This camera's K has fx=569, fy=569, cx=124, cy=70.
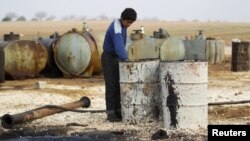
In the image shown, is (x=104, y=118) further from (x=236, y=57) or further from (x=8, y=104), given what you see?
(x=236, y=57)

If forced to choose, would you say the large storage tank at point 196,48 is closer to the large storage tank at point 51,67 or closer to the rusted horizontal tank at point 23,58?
the large storage tank at point 51,67

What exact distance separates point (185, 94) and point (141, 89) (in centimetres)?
83

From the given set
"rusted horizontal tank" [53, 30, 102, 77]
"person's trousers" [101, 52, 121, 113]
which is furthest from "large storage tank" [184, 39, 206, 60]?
"person's trousers" [101, 52, 121, 113]

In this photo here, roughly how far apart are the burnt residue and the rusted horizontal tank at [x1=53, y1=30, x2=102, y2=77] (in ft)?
30.3

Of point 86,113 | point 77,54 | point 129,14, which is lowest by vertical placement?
point 86,113

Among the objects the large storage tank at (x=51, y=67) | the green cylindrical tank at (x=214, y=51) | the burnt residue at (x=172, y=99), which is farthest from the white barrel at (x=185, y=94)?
the green cylindrical tank at (x=214, y=51)

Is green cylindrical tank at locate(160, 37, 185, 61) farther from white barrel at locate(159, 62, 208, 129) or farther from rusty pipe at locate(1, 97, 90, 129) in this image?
white barrel at locate(159, 62, 208, 129)

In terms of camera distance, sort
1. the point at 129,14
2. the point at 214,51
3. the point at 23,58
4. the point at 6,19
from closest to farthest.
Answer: the point at 129,14 → the point at 23,58 → the point at 214,51 → the point at 6,19

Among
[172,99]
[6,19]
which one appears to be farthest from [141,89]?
[6,19]

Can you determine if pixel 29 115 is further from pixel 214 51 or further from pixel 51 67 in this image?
pixel 214 51

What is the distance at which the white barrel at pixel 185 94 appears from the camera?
7949 mm

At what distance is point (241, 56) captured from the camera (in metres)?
17.7

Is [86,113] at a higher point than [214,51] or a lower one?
lower

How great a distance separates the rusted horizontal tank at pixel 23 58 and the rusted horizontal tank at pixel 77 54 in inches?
21.5
